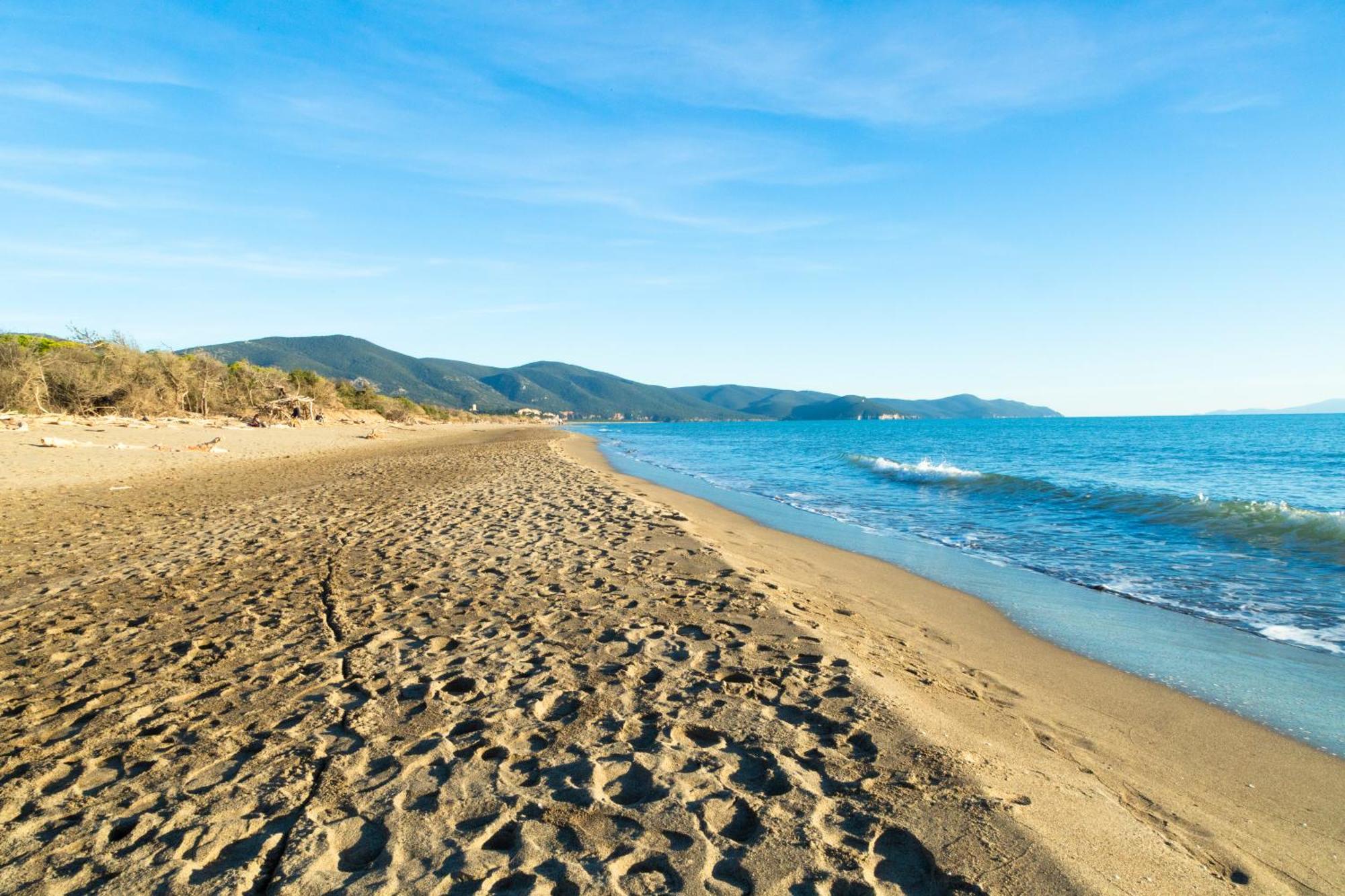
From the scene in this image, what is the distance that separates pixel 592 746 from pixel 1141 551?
1128 centimetres

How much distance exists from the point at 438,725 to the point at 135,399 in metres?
43.8

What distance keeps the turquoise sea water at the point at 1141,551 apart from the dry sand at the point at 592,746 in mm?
980

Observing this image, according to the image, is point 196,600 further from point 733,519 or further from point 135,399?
point 135,399

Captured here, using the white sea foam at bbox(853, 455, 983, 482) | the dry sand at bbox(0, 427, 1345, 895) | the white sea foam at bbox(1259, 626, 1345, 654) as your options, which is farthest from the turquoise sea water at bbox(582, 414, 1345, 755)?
Result: the dry sand at bbox(0, 427, 1345, 895)

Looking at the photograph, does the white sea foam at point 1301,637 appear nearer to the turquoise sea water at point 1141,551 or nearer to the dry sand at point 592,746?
the turquoise sea water at point 1141,551

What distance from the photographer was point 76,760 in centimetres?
340

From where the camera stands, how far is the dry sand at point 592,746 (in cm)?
265

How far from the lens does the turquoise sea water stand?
5.63 metres

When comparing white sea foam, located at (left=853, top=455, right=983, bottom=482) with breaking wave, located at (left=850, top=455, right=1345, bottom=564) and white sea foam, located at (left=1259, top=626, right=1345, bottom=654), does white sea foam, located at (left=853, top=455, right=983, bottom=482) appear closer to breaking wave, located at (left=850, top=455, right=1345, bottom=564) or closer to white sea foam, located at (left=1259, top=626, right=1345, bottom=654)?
breaking wave, located at (left=850, top=455, right=1345, bottom=564)

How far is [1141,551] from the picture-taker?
10758 mm

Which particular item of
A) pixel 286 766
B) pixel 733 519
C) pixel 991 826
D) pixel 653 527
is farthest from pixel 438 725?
pixel 733 519

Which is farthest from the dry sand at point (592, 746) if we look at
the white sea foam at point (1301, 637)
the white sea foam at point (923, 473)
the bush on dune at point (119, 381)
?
the bush on dune at point (119, 381)

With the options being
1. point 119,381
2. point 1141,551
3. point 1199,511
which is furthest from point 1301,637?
point 119,381

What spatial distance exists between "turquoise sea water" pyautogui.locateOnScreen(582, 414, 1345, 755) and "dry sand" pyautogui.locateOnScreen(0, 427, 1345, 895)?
0.98m
